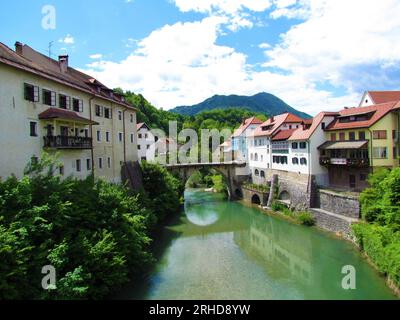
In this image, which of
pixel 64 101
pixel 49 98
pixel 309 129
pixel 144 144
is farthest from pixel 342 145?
pixel 144 144

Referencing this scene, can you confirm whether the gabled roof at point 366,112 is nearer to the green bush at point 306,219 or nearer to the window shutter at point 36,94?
the green bush at point 306,219

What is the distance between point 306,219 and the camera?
33.3 metres

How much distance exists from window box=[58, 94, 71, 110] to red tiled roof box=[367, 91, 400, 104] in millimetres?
37918

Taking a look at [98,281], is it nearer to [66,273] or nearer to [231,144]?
[66,273]

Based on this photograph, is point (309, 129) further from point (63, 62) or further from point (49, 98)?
point (49, 98)

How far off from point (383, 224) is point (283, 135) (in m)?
21.7

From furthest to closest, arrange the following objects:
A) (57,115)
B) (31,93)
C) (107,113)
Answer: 1. (107,113)
2. (57,115)
3. (31,93)

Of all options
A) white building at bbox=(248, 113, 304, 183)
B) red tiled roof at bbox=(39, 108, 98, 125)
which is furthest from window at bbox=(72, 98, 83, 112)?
white building at bbox=(248, 113, 304, 183)

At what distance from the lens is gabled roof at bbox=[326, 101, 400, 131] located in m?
30.8

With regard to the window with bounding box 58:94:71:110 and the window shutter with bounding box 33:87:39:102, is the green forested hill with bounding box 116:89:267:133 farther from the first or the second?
the window shutter with bounding box 33:87:39:102

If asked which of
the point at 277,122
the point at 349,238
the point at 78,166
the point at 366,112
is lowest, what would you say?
the point at 349,238

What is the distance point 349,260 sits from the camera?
2298 centimetres

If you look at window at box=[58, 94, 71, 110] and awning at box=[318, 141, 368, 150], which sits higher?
window at box=[58, 94, 71, 110]

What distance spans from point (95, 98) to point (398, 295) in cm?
2592
